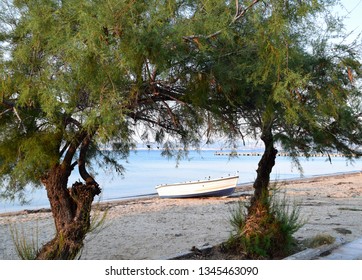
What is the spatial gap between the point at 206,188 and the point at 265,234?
7.59 m

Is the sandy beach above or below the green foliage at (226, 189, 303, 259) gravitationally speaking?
below

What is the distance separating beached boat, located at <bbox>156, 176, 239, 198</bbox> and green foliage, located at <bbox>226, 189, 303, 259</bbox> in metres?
7.21

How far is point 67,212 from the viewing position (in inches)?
165

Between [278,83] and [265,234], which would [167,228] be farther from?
[278,83]

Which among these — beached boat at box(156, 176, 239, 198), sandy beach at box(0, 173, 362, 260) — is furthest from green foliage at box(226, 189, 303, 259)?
beached boat at box(156, 176, 239, 198)

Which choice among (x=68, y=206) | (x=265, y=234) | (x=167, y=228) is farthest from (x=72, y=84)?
(x=167, y=228)

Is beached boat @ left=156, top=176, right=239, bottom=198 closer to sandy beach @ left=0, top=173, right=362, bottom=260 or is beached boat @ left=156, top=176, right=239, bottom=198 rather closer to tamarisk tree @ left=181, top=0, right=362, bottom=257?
sandy beach @ left=0, top=173, right=362, bottom=260

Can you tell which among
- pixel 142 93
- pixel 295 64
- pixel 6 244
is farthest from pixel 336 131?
pixel 6 244

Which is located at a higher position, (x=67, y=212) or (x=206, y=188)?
(x=67, y=212)

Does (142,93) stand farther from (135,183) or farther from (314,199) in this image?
(135,183)

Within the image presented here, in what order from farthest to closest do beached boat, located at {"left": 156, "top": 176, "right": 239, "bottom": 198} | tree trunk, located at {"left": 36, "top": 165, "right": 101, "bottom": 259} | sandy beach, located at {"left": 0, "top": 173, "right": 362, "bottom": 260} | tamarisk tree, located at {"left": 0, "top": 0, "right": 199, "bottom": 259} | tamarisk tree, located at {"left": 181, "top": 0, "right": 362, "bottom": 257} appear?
beached boat, located at {"left": 156, "top": 176, "right": 239, "bottom": 198}
sandy beach, located at {"left": 0, "top": 173, "right": 362, "bottom": 260}
tree trunk, located at {"left": 36, "top": 165, "right": 101, "bottom": 259}
tamarisk tree, located at {"left": 181, "top": 0, "right": 362, "bottom": 257}
tamarisk tree, located at {"left": 0, "top": 0, "right": 199, "bottom": 259}

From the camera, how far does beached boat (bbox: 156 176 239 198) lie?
38.0ft

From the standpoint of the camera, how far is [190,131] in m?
4.91

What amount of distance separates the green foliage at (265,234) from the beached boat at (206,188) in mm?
7213
